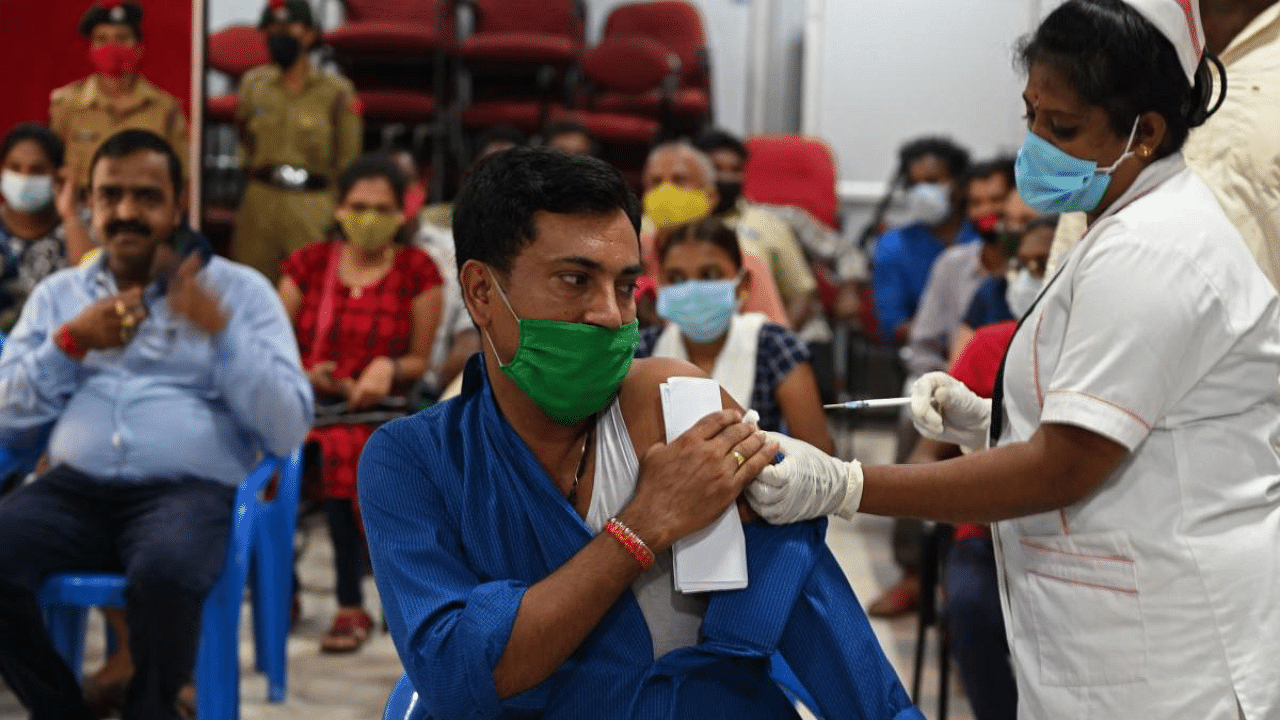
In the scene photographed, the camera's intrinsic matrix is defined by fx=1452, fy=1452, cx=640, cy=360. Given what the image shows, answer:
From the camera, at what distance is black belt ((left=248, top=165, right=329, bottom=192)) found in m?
6.06

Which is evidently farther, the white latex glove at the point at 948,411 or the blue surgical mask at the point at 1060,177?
the white latex glove at the point at 948,411

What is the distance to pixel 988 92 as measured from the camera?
Result: 794cm

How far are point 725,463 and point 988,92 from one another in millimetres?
6826

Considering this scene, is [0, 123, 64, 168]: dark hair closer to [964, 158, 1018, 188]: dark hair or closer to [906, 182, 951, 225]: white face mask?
[964, 158, 1018, 188]: dark hair

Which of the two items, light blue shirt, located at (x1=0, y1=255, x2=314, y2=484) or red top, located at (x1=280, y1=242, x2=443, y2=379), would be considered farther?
red top, located at (x1=280, y1=242, x2=443, y2=379)

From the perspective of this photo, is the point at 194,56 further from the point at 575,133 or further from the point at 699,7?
the point at 699,7

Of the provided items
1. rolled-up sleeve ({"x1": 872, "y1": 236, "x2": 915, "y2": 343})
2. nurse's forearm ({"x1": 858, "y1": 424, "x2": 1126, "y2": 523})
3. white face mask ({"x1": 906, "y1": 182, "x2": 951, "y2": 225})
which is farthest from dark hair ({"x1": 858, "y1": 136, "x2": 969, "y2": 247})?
nurse's forearm ({"x1": 858, "y1": 424, "x2": 1126, "y2": 523})

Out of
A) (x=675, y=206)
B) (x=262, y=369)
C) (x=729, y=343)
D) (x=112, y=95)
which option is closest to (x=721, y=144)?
(x=675, y=206)

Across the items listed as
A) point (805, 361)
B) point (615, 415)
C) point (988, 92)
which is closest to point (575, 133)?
point (805, 361)

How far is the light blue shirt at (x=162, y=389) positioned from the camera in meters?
2.96

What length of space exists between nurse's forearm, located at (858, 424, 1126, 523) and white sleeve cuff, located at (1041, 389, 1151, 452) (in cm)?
2

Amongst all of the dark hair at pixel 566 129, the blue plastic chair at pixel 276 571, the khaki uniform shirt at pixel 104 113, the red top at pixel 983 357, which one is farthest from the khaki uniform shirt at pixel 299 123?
the red top at pixel 983 357

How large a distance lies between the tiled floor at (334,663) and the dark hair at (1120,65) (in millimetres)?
2176

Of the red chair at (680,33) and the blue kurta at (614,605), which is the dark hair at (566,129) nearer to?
the red chair at (680,33)
